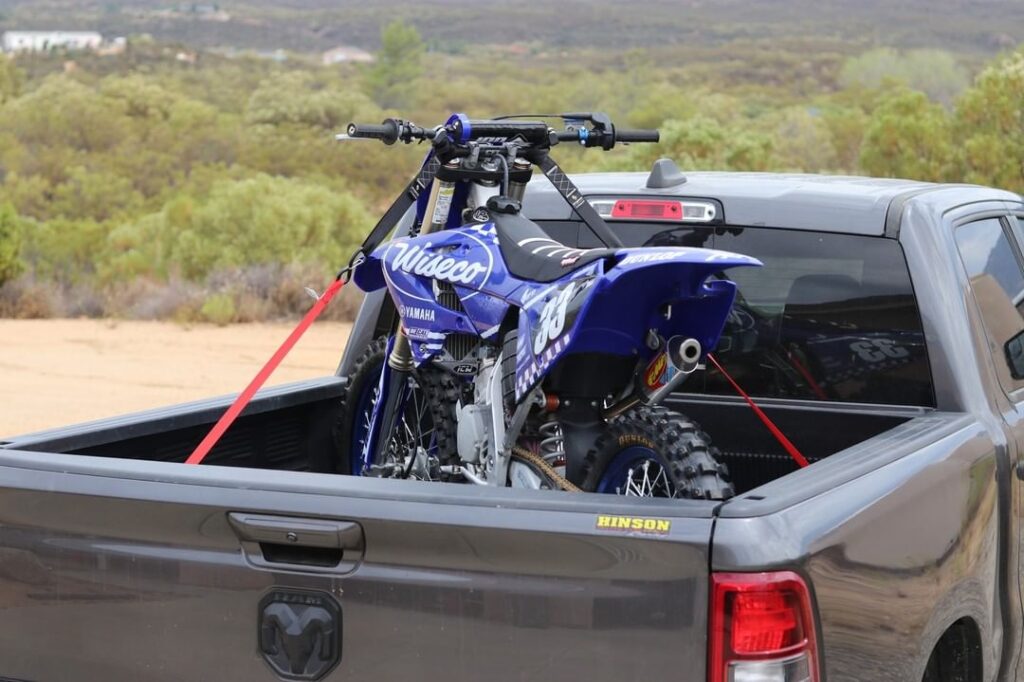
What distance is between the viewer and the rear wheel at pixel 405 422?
13.5ft

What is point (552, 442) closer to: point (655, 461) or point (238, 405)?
point (655, 461)

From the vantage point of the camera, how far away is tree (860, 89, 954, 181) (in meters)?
17.3

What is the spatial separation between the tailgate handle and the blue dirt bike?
2.98 feet

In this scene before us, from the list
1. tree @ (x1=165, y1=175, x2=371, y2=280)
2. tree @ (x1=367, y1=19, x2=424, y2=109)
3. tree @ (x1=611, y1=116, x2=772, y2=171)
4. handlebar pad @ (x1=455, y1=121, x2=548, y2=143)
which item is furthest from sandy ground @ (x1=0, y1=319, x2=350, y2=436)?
tree @ (x1=367, y1=19, x2=424, y2=109)

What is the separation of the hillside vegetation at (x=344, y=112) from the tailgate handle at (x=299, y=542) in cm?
1387

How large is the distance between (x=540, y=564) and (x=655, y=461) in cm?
103

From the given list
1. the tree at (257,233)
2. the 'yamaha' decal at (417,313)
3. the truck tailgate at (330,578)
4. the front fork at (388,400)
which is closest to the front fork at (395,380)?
the front fork at (388,400)

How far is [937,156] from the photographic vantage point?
683 inches

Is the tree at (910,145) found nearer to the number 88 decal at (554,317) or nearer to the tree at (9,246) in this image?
the tree at (9,246)

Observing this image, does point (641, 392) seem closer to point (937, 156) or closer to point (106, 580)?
point (106, 580)

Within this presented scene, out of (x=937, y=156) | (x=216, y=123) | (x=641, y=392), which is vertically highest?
(x=216, y=123)

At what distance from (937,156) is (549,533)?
15792 millimetres

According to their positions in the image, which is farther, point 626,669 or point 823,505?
point 823,505

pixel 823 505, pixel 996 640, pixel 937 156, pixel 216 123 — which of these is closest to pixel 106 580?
pixel 823 505
